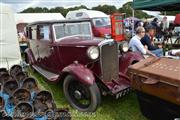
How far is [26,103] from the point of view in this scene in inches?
138

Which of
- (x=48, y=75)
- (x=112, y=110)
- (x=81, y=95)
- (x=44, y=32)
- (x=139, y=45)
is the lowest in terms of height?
(x=112, y=110)

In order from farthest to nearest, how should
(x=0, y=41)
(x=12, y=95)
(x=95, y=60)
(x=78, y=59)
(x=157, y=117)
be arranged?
1. (x=0, y=41)
2. (x=78, y=59)
3. (x=95, y=60)
4. (x=12, y=95)
5. (x=157, y=117)

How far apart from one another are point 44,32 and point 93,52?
1740 millimetres

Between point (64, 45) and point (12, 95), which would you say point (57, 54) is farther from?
point (12, 95)

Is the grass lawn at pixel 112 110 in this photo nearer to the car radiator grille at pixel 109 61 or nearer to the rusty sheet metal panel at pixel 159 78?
the car radiator grille at pixel 109 61

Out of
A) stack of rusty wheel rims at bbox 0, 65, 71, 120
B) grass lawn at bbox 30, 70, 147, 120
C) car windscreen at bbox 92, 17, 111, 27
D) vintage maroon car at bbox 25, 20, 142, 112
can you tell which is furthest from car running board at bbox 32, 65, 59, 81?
car windscreen at bbox 92, 17, 111, 27

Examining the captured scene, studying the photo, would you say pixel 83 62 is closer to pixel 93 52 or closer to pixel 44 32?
pixel 93 52

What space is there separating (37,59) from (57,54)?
1.43 m

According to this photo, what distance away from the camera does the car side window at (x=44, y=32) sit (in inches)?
206

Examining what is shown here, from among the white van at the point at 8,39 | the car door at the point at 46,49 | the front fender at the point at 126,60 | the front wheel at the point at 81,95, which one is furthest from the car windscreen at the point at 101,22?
the front wheel at the point at 81,95

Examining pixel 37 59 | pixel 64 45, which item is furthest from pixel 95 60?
pixel 37 59

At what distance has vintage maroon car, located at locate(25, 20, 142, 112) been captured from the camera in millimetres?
4059

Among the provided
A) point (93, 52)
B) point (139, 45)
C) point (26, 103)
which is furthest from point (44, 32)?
point (26, 103)

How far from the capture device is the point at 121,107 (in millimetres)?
4406
